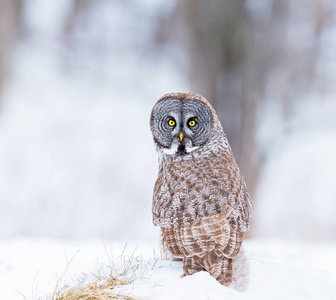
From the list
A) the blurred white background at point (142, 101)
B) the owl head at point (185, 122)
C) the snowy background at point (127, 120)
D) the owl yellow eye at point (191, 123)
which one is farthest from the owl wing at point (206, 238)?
the blurred white background at point (142, 101)

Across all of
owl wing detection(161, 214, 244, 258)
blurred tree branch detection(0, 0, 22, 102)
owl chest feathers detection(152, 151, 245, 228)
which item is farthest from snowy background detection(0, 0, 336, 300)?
owl wing detection(161, 214, 244, 258)

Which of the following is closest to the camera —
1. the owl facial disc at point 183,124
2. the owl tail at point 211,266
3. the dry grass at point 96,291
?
the dry grass at point 96,291

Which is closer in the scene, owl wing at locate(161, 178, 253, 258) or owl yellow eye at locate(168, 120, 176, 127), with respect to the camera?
owl wing at locate(161, 178, 253, 258)

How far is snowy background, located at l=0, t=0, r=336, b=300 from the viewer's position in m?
6.02

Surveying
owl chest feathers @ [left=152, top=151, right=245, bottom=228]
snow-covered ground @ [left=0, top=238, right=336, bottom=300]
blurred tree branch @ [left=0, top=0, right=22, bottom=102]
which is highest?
blurred tree branch @ [left=0, top=0, right=22, bottom=102]

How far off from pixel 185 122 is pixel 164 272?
110cm

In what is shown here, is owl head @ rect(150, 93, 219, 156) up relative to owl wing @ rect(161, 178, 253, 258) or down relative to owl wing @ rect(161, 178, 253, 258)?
up

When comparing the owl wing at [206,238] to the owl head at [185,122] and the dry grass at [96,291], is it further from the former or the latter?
the owl head at [185,122]

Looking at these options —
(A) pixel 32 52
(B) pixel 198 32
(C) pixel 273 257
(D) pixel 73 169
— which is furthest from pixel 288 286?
(A) pixel 32 52

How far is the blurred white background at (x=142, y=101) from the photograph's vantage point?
6027mm

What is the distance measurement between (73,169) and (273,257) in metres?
4.27

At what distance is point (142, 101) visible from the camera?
319 inches

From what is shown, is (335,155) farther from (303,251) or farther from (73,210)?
(73,210)

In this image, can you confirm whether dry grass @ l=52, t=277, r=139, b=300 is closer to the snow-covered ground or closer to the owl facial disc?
the snow-covered ground
